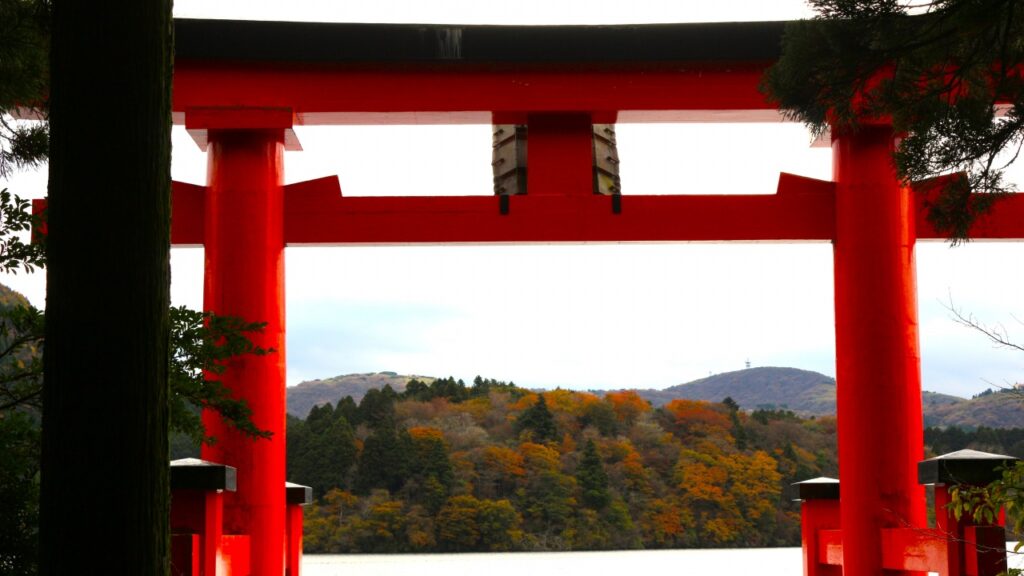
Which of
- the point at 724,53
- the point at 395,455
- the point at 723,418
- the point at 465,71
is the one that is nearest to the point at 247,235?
the point at 465,71

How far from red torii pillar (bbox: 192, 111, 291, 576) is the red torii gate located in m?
0.01

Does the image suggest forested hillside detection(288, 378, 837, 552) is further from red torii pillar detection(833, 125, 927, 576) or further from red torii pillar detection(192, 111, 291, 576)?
red torii pillar detection(833, 125, 927, 576)

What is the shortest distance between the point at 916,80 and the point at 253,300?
3.93m

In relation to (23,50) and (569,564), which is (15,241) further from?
(569,564)

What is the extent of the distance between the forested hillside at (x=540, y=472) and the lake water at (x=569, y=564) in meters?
0.61

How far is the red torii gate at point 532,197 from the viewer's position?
263 inches

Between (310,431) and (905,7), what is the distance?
58.8 ft

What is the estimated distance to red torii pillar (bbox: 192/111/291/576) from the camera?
21.8 feet

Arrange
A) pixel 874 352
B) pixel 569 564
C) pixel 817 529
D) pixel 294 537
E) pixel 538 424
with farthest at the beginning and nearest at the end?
pixel 538 424 < pixel 569 564 < pixel 294 537 < pixel 817 529 < pixel 874 352

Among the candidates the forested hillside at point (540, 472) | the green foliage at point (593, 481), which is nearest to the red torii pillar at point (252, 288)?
the forested hillside at point (540, 472)

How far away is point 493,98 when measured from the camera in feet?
22.6

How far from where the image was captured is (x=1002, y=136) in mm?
3936

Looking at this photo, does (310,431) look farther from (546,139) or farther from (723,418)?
(546,139)

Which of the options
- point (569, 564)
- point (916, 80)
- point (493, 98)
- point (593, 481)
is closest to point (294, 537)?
point (493, 98)
